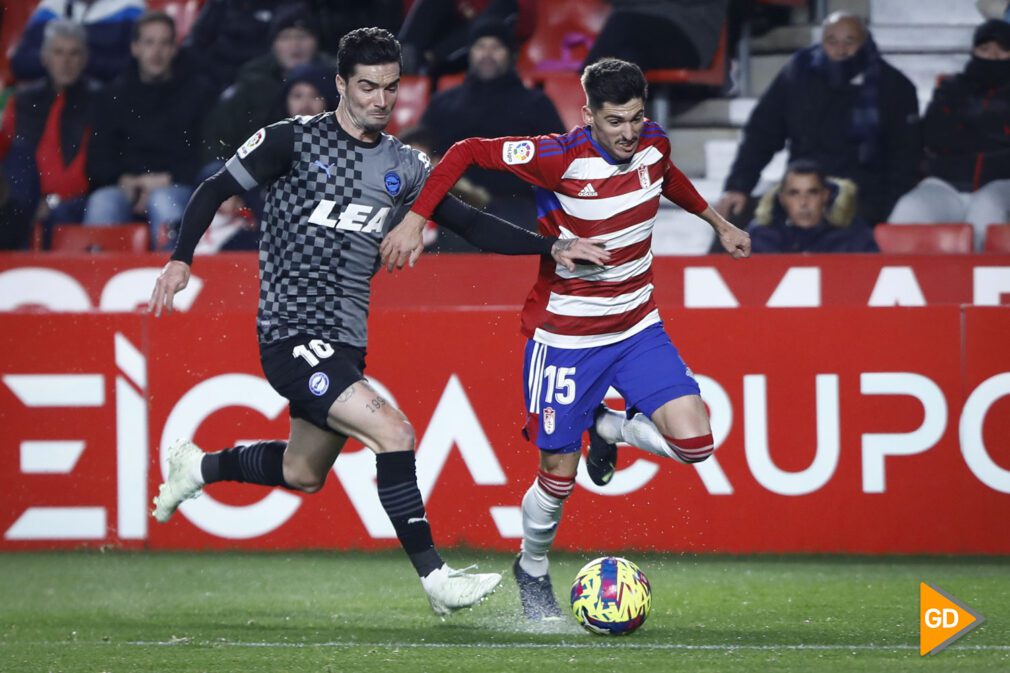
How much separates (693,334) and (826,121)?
8.86 ft

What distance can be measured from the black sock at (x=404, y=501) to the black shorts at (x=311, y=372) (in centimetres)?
28

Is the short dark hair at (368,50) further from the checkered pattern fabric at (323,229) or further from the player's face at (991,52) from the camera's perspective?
the player's face at (991,52)

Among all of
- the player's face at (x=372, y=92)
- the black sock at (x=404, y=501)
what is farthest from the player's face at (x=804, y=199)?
the black sock at (x=404, y=501)

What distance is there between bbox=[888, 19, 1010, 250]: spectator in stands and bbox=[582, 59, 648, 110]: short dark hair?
15.2 feet

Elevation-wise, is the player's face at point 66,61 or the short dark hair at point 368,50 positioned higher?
the player's face at point 66,61

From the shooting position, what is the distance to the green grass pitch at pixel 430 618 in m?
4.94

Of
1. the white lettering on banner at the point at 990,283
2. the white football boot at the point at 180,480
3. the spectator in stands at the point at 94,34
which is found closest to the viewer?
the white football boot at the point at 180,480

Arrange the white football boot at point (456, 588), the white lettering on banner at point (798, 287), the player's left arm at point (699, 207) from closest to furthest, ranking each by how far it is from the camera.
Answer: the white football boot at point (456, 588)
the player's left arm at point (699, 207)
the white lettering on banner at point (798, 287)

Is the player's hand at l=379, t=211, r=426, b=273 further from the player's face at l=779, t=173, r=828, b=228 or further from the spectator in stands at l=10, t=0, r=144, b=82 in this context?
the spectator in stands at l=10, t=0, r=144, b=82

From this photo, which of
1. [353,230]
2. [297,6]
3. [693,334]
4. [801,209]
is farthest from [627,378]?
[297,6]

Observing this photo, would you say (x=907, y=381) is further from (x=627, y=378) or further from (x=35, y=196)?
(x=35, y=196)

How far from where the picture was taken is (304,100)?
31.8ft

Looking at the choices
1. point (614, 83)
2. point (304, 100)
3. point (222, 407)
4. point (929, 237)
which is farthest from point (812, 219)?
point (614, 83)

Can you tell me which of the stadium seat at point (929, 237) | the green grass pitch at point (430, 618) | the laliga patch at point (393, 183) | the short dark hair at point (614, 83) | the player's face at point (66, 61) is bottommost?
the green grass pitch at point (430, 618)
